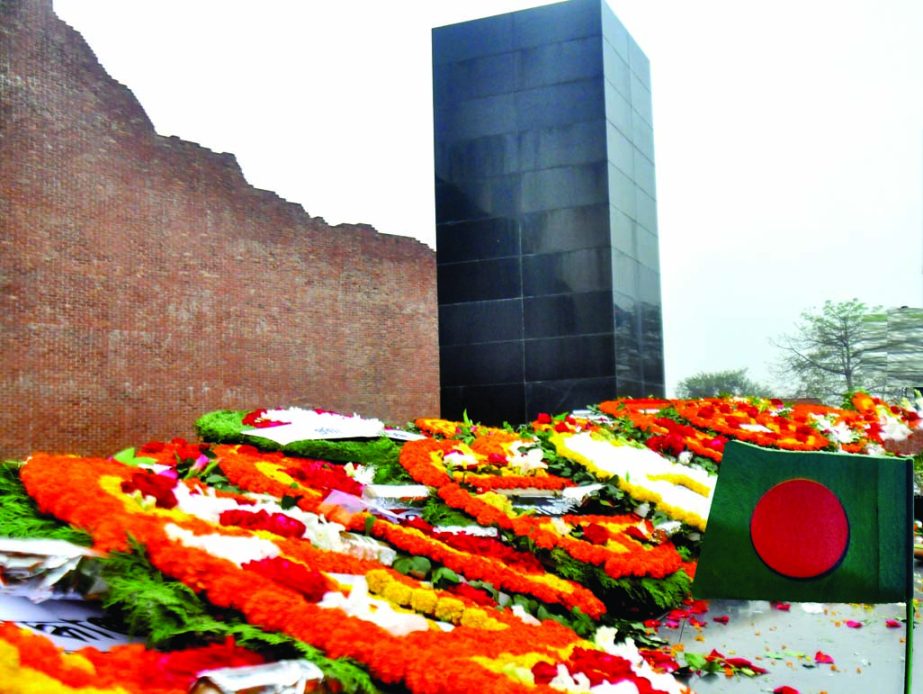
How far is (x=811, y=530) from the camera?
1.37 metres

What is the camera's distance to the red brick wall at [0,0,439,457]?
8.49 meters

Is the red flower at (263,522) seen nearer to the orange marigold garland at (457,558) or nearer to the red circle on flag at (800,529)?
the orange marigold garland at (457,558)

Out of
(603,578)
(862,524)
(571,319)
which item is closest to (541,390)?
(571,319)

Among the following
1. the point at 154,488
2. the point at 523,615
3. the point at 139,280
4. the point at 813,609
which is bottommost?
the point at 813,609

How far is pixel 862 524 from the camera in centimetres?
136

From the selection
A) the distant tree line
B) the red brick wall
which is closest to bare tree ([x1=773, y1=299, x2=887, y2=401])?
the distant tree line

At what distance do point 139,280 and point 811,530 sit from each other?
30.3 ft

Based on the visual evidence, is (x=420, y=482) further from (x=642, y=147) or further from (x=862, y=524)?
(x=642, y=147)

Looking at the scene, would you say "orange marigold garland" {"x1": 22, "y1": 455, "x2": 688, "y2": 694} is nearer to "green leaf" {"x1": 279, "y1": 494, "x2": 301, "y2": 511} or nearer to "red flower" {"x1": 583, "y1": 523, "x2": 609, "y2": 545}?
"green leaf" {"x1": 279, "y1": 494, "x2": 301, "y2": 511}

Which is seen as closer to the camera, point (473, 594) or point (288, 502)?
point (473, 594)

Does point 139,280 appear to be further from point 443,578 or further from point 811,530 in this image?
point 811,530

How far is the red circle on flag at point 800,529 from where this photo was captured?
1.36 m

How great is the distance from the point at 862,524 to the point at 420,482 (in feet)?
6.47

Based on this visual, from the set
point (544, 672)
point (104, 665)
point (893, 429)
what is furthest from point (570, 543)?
point (893, 429)
